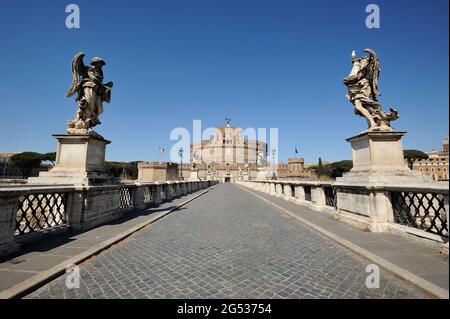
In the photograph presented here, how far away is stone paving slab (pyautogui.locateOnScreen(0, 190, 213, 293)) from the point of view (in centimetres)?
340

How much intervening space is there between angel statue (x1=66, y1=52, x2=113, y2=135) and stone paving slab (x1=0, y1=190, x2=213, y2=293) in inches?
125

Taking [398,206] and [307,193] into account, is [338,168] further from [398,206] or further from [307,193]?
[398,206]

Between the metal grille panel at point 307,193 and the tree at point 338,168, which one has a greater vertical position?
the tree at point 338,168

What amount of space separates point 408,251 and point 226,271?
3457 mm

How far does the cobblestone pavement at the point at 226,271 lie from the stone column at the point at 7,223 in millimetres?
1573

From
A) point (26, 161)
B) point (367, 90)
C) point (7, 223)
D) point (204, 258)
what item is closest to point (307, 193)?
point (367, 90)

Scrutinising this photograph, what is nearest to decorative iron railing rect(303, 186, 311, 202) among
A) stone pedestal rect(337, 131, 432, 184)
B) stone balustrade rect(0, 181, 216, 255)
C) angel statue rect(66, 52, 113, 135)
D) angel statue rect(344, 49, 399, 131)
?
stone pedestal rect(337, 131, 432, 184)

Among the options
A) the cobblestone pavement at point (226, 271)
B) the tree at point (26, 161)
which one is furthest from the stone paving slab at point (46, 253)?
the tree at point (26, 161)

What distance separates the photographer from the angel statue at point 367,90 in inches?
284

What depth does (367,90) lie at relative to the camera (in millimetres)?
7652

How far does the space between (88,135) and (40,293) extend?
517cm

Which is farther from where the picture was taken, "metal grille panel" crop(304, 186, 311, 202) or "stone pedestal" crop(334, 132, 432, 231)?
"metal grille panel" crop(304, 186, 311, 202)

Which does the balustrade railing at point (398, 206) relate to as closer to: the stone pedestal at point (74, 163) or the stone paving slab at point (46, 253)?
the stone paving slab at point (46, 253)

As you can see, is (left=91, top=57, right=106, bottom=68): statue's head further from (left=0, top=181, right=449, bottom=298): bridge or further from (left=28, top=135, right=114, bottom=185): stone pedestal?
(left=0, top=181, right=449, bottom=298): bridge
